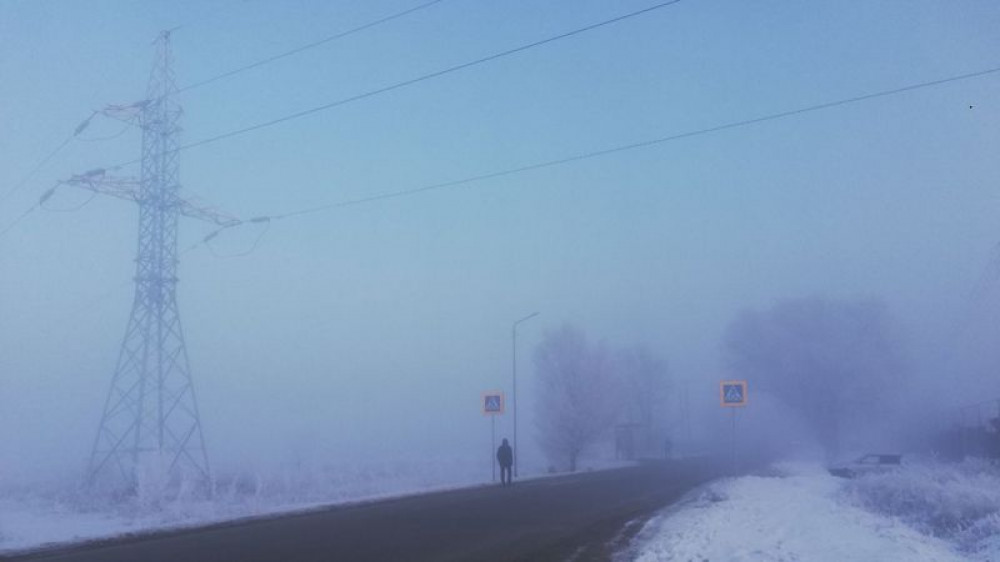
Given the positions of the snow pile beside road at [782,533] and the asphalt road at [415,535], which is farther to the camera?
the asphalt road at [415,535]

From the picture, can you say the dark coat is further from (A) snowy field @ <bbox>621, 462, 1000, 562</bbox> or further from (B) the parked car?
(B) the parked car

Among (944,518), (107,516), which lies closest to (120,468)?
(107,516)

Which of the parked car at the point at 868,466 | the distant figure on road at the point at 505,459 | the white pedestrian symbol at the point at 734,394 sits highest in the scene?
the white pedestrian symbol at the point at 734,394

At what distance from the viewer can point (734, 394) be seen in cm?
3120

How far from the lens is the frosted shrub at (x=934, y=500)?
54.4ft

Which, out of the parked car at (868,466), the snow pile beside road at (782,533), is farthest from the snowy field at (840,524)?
the parked car at (868,466)

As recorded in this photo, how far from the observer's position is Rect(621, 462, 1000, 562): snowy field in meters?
12.6

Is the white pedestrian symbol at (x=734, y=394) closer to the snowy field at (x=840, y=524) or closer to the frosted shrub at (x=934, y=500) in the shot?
the snowy field at (x=840, y=524)

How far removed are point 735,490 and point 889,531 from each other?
11.5 m

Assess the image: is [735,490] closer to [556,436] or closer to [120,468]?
[120,468]

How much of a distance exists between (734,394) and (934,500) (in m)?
12.7

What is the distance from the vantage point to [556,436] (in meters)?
59.9

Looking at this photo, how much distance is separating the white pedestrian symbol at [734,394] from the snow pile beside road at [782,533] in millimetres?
7351

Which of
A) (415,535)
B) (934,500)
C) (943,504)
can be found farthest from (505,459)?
(943,504)
